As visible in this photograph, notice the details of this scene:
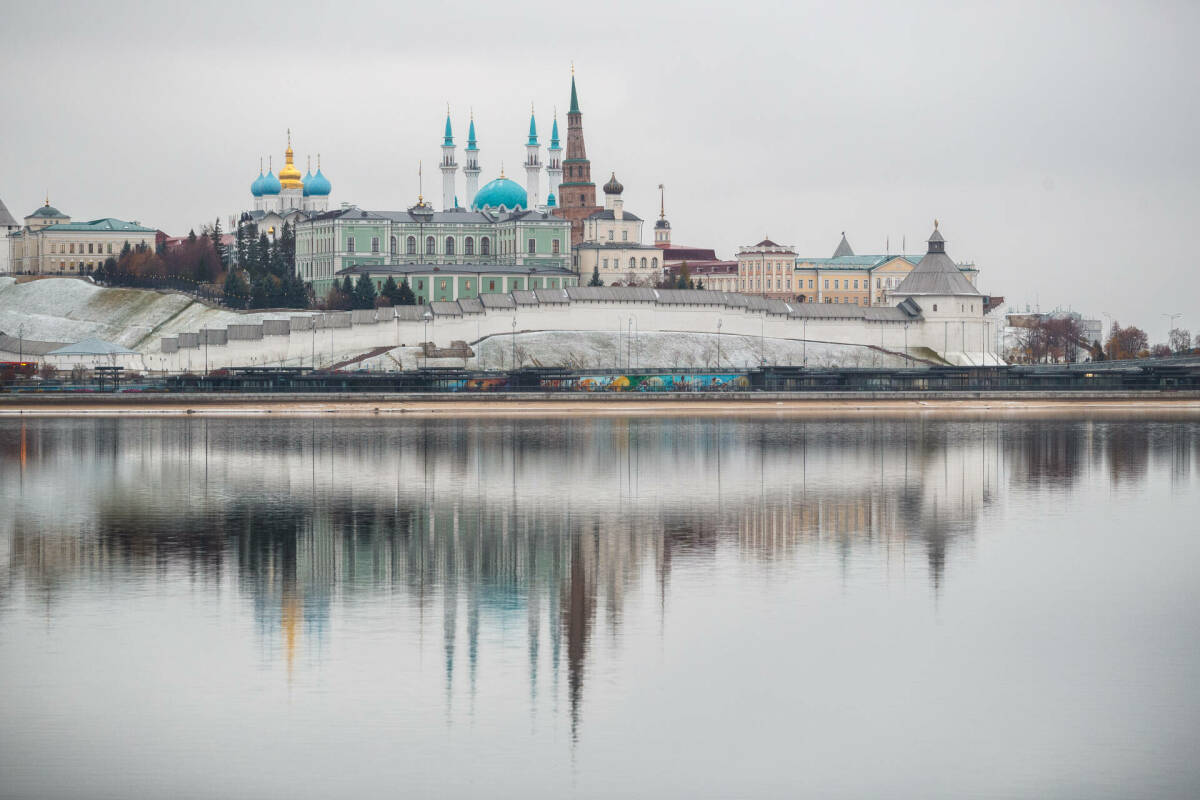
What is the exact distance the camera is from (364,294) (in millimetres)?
74938

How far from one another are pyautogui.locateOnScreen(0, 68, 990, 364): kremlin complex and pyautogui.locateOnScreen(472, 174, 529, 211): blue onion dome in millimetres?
81

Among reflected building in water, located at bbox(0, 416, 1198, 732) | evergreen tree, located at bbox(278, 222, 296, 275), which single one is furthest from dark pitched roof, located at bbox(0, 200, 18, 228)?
reflected building in water, located at bbox(0, 416, 1198, 732)

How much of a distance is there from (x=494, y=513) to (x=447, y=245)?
224 ft

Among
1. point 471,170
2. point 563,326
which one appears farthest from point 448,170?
point 563,326

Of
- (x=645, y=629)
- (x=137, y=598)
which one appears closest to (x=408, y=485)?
(x=137, y=598)

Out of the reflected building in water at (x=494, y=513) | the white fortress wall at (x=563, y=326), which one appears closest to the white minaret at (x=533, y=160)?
the white fortress wall at (x=563, y=326)

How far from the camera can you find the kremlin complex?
275 ft

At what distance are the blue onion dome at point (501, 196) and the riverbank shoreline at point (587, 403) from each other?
42.8m

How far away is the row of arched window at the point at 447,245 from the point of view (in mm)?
86875

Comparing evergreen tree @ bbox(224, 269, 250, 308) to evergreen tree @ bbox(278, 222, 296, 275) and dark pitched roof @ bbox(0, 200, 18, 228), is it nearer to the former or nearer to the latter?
evergreen tree @ bbox(278, 222, 296, 275)

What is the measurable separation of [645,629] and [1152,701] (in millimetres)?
4094

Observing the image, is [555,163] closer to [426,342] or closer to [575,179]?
[575,179]

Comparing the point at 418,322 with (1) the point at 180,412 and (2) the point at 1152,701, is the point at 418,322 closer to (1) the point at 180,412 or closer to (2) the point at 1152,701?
(1) the point at 180,412

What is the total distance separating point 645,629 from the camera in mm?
13586
